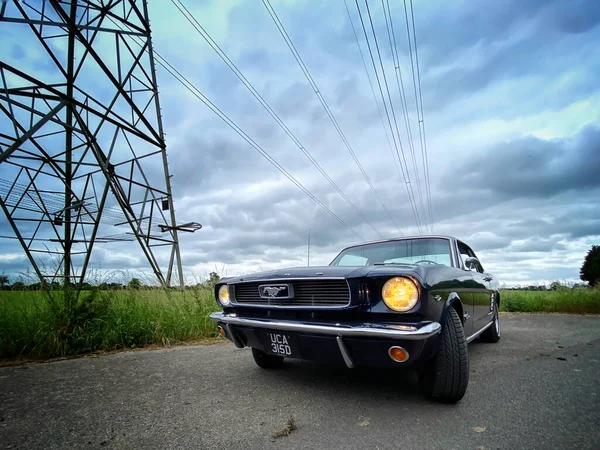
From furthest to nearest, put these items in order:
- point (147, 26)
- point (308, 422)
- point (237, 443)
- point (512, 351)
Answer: point (147, 26) < point (512, 351) < point (308, 422) < point (237, 443)

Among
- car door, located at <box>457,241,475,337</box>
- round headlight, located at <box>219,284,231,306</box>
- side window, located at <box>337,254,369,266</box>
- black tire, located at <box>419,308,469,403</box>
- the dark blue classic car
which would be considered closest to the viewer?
the dark blue classic car

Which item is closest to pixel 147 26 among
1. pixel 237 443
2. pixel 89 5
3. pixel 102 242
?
pixel 89 5

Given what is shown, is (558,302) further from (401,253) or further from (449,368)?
(449,368)

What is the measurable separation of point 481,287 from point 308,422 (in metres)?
2.69

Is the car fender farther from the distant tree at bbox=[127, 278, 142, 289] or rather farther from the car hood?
the distant tree at bbox=[127, 278, 142, 289]

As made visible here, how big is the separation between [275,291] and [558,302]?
12.3 meters

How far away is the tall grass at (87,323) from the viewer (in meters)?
3.91

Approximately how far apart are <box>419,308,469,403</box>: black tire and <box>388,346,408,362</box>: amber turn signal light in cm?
36

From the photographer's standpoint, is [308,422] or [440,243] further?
[440,243]

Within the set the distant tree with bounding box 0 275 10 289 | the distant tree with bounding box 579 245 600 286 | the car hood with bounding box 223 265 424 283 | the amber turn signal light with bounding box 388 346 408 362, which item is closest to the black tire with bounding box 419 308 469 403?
the amber turn signal light with bounding box 388 346 408 362

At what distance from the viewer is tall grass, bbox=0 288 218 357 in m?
3.91

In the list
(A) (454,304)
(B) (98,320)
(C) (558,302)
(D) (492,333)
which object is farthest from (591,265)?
(B) (98,320)

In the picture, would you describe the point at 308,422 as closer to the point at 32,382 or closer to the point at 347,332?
the point at 347,332

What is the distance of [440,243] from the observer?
3.73 metres
